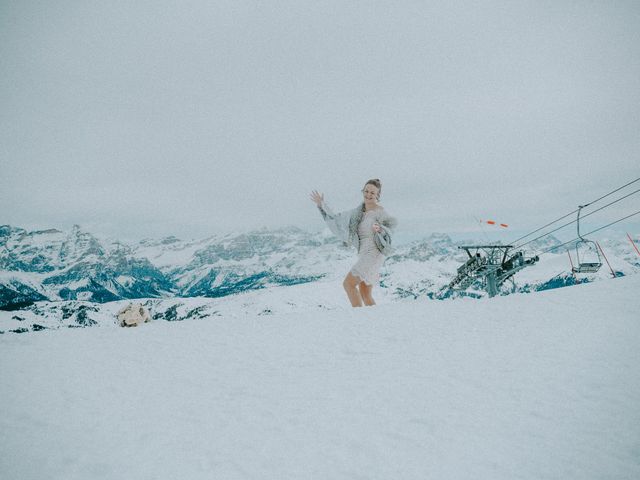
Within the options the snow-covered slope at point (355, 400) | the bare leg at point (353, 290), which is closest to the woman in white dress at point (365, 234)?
the bare leg at point (353, 290)

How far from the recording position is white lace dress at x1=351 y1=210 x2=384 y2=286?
6895 mm

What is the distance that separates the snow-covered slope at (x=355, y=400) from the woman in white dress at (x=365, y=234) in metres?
1.54

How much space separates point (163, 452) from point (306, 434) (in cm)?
110

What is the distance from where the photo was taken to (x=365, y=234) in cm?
716

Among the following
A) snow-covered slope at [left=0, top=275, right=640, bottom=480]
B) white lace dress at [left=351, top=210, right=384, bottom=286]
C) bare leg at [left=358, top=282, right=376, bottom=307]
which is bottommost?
snow-covered slope at [left=0, top=275, right=640, bottom=480]

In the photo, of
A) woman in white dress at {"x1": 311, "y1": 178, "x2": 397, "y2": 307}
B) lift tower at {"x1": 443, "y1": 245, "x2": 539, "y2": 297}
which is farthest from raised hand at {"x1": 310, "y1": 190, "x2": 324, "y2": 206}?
lift tower at {"x1": 443, "y1": 245, "x2": 539, "y2": 297}

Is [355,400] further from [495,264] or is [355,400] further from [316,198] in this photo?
[495,264]

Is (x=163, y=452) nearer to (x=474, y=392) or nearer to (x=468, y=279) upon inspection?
(x=474, y=392)

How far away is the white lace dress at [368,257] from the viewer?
→ 6.89 m

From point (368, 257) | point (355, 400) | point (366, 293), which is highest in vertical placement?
point (368, 257)

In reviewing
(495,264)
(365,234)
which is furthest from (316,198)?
(495,264)

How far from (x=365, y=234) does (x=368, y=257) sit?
483 millimetres

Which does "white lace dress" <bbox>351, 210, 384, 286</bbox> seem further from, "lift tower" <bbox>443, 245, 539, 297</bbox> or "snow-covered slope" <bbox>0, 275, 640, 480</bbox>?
"lift tower" <bbox>443, 245, 539, 297</bbox>

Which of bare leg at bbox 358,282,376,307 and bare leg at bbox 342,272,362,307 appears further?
bare leg at bbox 358,282,376,307
